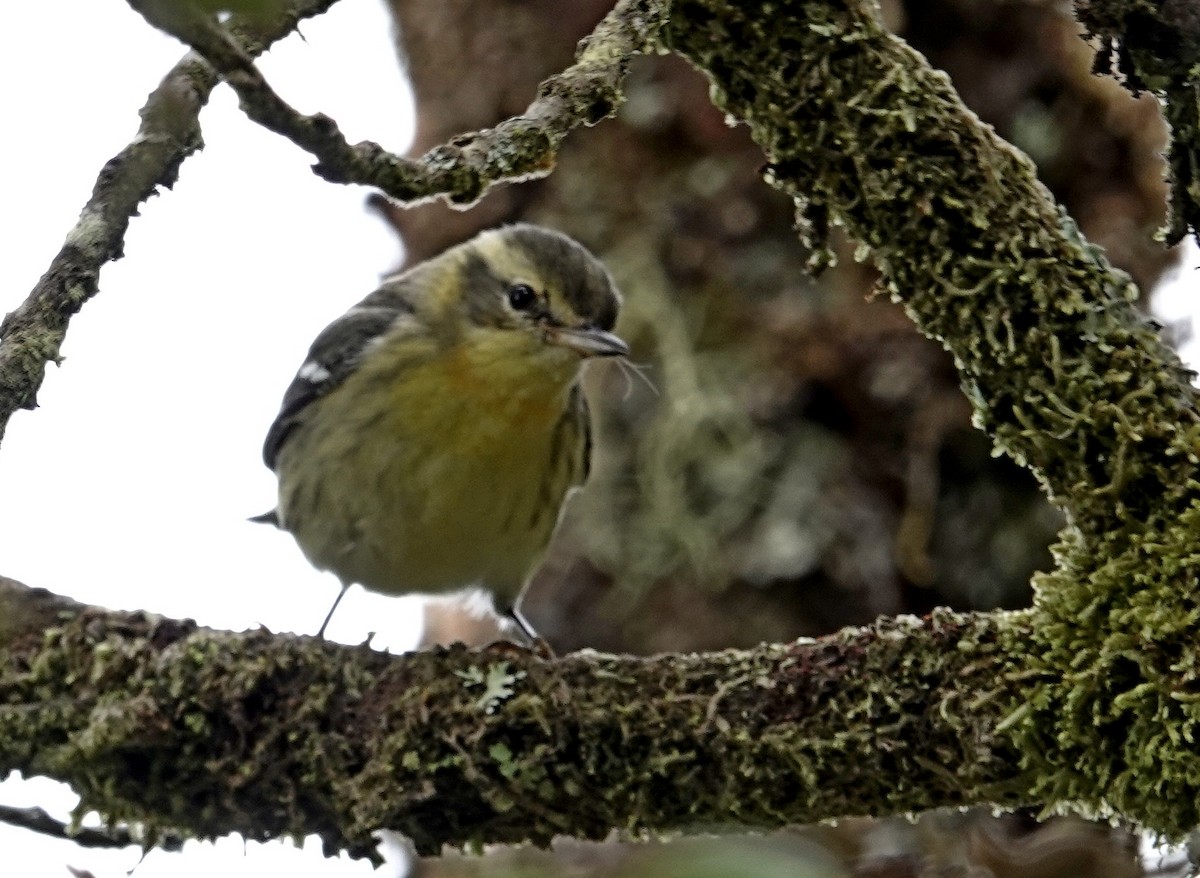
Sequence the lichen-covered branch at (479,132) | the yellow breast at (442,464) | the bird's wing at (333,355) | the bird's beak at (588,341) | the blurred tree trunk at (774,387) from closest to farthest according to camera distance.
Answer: the lichen-covered branch at (479,132) → the bird's beak at (588,341) → the yellow breast at (442,464) → the bird's wing at (333,355) → the blurred tree trunk at (774,387)

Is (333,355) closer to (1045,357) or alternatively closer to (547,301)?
(547,301)

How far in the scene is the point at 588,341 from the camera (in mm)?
4410

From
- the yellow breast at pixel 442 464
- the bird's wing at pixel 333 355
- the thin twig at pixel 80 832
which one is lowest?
the thin twig at pixel 80 832

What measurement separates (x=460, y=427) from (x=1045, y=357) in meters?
2.06

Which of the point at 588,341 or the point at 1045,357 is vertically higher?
the point at 588,341

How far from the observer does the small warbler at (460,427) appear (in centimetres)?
448

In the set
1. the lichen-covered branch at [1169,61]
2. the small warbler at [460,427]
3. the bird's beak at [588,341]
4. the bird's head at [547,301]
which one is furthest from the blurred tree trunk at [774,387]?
the lichen-covered branch at [1169,61]

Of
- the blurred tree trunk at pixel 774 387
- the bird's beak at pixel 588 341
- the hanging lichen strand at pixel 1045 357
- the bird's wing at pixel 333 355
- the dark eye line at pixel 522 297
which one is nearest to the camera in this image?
the hanging lichen strand at pixel 1045 357

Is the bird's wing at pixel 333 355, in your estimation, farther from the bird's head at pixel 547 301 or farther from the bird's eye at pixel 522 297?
the bird's eye at pixel 522 297

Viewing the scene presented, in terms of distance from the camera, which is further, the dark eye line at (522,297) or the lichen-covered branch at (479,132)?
→ the dark eye line at (522,297)

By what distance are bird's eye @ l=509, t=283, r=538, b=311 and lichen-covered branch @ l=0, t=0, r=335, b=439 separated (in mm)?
1852

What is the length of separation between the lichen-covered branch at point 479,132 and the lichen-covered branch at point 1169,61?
959 mm

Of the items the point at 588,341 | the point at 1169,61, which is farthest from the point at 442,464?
the point at 1169,61

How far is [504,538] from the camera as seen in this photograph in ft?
Answer: 15.3
